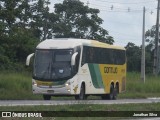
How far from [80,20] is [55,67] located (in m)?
46.2

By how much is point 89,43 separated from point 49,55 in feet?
11.5

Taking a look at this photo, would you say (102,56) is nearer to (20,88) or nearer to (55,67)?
(55,67)

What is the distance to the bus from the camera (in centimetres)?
3431

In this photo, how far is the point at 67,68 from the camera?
34500mm

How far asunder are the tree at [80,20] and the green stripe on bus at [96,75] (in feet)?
131

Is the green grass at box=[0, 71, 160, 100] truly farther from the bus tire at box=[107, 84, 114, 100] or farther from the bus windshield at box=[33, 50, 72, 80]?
the bus windshield at box=[33, 50, 72, 80]

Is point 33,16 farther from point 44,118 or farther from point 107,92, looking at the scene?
point 44,118

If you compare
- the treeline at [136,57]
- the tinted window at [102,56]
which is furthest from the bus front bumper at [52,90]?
the treeline at [136,57]

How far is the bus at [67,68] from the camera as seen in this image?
3431cm

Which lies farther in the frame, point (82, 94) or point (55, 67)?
point (82, 94)

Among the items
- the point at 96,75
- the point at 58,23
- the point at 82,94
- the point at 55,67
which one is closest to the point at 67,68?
the point at 55,67

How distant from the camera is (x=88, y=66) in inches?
1448

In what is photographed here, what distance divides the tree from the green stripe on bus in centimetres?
3997

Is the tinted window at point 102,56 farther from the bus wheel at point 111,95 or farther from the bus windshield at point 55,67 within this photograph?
the bus wheel at point 111,95
